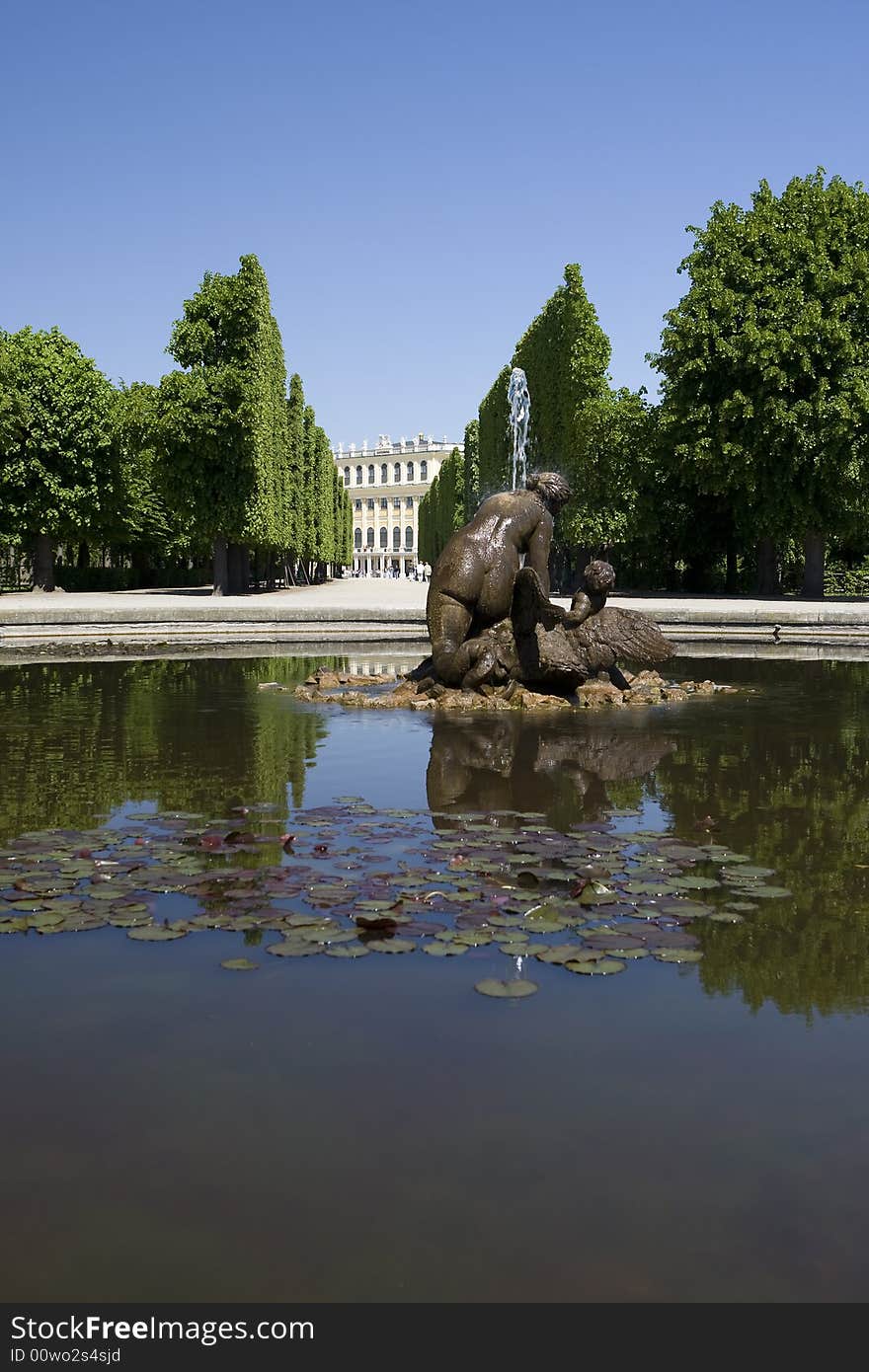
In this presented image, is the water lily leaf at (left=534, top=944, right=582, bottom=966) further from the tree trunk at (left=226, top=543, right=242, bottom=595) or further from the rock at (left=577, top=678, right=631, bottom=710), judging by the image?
the tree trunk at (left=226, top=543, right=242, bottom=595)

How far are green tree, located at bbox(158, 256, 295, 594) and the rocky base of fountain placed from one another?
24.0 metres

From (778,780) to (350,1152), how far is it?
4.49 m

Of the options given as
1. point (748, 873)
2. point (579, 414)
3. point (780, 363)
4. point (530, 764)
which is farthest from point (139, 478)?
point (748, 873)

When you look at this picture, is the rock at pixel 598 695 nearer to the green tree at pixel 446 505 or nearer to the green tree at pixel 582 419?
the green tree at pixel 582 419

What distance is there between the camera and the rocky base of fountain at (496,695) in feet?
31.9

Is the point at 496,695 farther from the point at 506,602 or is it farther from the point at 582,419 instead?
the point at 582,419

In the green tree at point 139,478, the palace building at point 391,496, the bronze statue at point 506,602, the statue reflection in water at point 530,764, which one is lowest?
the statue reflection in water at point 530,764

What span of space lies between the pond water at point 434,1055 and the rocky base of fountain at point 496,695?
12.1 feet

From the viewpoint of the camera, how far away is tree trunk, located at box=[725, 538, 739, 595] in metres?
34.8

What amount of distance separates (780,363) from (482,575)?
20.7 meters

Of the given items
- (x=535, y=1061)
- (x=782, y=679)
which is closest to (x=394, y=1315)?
(x=535, y=1061)

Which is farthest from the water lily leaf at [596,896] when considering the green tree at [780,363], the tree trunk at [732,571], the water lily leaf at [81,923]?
the tree trunk at [732,571]

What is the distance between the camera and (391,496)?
155000 millimetres

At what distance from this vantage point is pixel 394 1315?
192 centimetres
